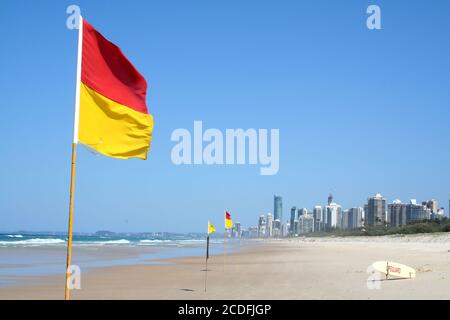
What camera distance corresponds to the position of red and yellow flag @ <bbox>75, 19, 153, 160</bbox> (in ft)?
26.2

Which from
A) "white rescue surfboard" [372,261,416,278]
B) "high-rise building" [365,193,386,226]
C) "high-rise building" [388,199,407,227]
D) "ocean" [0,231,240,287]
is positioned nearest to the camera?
"white rescue surfboard" [372,261,416,278]

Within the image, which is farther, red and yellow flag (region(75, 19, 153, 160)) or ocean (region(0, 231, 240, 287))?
ocean (region(0, 231, 240, 287))

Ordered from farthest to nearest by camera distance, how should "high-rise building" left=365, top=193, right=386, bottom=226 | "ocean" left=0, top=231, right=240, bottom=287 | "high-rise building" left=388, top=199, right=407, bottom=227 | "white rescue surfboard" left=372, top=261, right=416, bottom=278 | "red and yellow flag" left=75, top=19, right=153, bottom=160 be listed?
"high-rise building" left=365, top=193, right=386, bottom=226 < "high-rise building" left=388, top=199, right=407, bottom=227 < "ocean" left=0, top=231, right=240, bottom=287 < "white rescue surfboard" left=372, top=261, right=416, bottom=278 < "red and yellow flag" left=75, top=19, right=153, bottom=160

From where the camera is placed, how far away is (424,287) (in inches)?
544

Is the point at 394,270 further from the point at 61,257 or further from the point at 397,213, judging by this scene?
the point at 397,213

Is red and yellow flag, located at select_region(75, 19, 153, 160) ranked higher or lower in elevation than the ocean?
higher

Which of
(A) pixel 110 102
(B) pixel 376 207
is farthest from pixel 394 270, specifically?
→ (B) pixel 376 207

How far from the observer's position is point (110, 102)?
843 centimetres

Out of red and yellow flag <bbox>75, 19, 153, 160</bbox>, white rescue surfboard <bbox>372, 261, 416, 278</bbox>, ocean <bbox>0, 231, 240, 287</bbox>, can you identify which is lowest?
ocean <bbox>0, 231, 240, 287</bbox>

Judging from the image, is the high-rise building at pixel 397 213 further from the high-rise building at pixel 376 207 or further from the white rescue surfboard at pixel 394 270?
the white rescue surfboard at pixel 394 270

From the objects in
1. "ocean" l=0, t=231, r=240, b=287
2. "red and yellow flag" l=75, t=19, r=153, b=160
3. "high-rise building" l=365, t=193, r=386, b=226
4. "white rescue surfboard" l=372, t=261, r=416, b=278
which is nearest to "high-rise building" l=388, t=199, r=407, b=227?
"high-rise building" l=365, t=193, r=386, b=226

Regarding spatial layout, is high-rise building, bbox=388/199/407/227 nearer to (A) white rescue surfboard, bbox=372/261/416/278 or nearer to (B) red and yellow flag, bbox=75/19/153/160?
(A) white rescue surfboard, bbox=372/261/416/278
